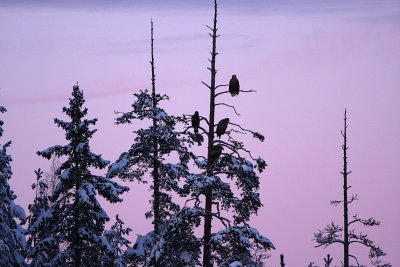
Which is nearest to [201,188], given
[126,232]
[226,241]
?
[226,241]

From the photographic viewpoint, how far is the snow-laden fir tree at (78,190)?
78.8ft

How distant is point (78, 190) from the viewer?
78.1ft

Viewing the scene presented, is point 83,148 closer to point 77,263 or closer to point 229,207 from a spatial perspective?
point 77,263

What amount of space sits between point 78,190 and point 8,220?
5125 millimetres

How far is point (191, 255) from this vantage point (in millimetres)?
15805

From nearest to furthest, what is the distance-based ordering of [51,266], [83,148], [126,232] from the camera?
1. [83,148]
2. [51,266]
3. [126,232]

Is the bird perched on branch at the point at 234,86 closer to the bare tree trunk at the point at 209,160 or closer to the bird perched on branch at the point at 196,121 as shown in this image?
the bare tree trunk at the point at 209,160

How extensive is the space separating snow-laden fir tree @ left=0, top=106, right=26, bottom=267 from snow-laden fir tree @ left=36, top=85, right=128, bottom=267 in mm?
2644

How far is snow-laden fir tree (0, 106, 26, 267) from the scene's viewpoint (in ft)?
85.5

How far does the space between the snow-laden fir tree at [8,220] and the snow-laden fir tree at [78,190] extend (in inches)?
104

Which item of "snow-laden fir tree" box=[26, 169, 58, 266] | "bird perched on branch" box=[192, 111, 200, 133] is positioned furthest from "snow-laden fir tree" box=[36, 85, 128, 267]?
"bird perched on branch" box=[192, 111, 200, 133]

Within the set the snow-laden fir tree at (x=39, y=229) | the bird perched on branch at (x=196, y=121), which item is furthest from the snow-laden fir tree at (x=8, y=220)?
the bird perched on branch at (x=196, y=121)

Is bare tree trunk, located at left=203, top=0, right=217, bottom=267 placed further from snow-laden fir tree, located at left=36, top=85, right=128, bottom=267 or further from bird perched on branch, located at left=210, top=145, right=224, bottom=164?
snow-laden fir tree, located at left=36, top=85, right=128, bottom=267

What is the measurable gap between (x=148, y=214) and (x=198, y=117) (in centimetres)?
1149
